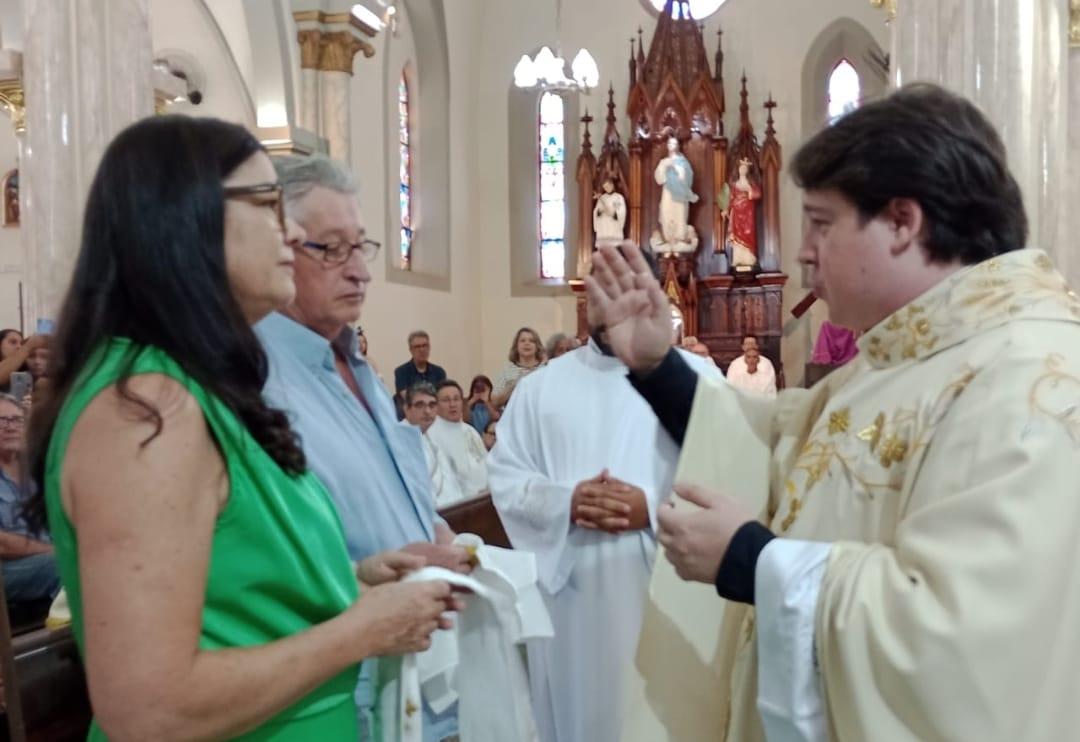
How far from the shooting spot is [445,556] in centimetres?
185

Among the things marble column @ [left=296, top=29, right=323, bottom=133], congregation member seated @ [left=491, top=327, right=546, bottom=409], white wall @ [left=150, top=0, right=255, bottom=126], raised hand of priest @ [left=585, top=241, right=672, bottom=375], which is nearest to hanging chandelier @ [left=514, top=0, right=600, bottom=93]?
marble column @ [left=296, top=29, right=323, bottom=133]

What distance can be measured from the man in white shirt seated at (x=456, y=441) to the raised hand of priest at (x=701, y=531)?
211 inches

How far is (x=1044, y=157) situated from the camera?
587 cm

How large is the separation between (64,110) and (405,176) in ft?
30.4

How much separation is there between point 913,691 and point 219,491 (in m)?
0.92

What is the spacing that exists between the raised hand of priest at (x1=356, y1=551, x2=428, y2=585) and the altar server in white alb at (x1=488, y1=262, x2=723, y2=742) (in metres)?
1.37

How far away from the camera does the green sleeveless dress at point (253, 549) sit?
131cm

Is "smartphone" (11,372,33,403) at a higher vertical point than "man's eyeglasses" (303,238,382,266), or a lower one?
lower

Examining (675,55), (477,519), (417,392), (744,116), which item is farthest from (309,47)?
(477,519)

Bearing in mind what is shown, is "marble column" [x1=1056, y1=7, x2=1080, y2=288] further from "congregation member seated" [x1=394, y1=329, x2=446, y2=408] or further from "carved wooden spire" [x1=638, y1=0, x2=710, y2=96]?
"carved wooden spire" [x1=638, y1=0, x2=710, y2=96]

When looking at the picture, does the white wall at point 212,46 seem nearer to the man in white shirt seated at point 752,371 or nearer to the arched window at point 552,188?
the arched window at point 552,188

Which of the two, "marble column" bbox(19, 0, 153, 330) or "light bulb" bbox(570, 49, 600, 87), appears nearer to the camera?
"marble column" bbox(19, 0, 153, 330)

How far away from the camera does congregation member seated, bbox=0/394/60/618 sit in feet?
11.9

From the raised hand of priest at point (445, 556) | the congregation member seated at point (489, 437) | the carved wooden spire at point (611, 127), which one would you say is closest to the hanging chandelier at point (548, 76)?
the carved wooden spire at point (611, 127)
